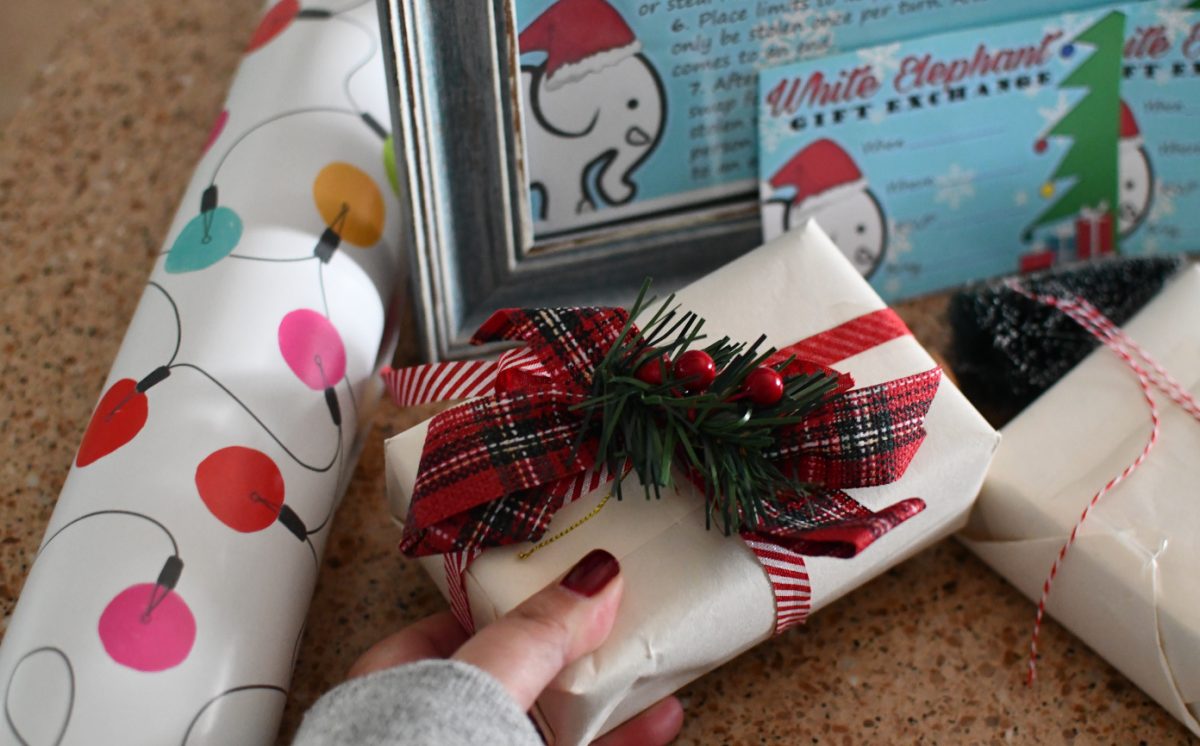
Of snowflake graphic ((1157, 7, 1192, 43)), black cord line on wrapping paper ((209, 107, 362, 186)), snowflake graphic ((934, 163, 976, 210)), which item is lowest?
snowflake graphic ((934, 163, 976, 210))

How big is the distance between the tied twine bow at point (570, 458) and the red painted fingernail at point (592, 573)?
0.03 metres

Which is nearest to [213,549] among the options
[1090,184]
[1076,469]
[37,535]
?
[37,535]

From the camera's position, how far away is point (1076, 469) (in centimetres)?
59

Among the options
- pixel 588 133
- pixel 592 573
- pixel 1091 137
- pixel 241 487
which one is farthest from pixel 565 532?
pixel 1091 137

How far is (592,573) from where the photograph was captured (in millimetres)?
496

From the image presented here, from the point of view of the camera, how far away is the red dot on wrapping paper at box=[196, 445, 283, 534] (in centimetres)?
52

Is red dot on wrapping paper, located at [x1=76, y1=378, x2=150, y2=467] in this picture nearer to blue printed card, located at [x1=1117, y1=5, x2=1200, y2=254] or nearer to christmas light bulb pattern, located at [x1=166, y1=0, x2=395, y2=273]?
christmas light bulb pattern, located at [x1=166, y1=0, x2=395, y2=273]

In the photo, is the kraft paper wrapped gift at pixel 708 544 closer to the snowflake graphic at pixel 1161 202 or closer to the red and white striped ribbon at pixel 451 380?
the red and white striped ribbon at pixel 451 380

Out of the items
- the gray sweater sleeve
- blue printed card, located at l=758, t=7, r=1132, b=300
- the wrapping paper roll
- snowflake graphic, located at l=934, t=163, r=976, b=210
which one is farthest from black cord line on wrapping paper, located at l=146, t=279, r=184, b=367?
snowflake graphic, located at l=934, t=163, r=976, b=210

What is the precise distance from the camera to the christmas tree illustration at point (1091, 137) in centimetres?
72

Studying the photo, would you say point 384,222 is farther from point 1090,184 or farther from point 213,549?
point 1090,184

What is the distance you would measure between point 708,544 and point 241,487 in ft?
0.72

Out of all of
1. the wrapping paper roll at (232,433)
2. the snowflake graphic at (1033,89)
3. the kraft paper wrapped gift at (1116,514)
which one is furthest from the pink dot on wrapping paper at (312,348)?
the snowflake graphic at (1033,89)

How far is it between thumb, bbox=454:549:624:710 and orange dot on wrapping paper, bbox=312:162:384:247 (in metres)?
0.26
